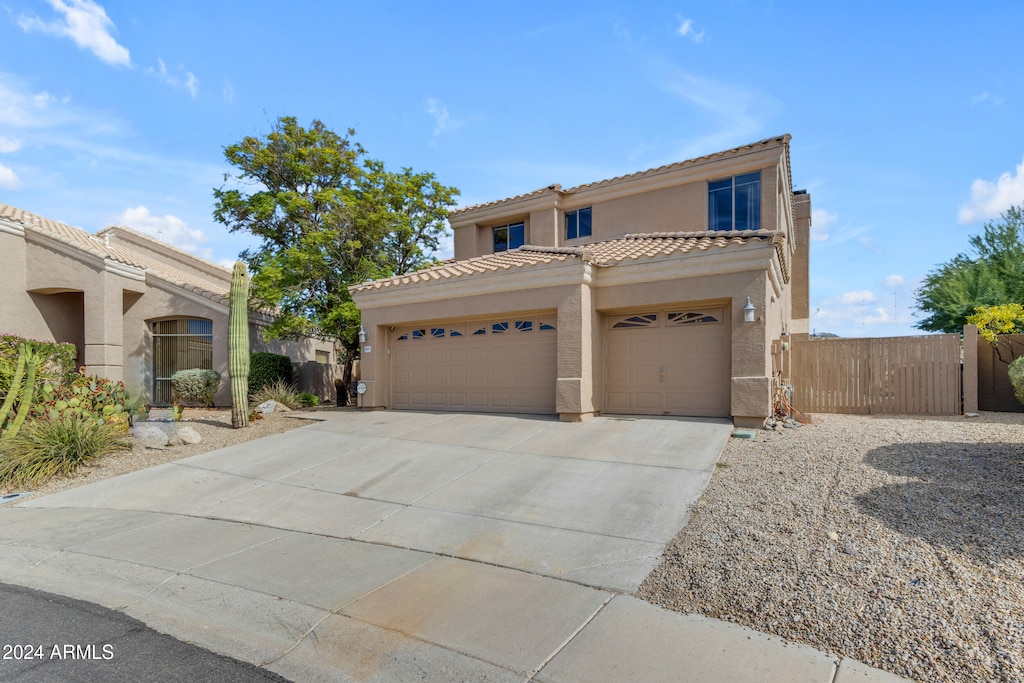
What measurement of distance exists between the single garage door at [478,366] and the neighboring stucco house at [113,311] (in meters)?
6.70

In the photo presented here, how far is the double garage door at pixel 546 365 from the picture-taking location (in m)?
11.1

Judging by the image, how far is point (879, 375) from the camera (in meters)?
13.0

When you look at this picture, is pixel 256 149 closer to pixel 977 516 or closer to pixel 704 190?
pixel 704 190

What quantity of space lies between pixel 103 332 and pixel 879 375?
19359mm

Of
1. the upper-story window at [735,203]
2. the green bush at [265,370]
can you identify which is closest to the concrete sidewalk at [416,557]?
the upper-story window at [735,203]

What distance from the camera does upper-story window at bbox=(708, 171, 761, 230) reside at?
45.8 ft

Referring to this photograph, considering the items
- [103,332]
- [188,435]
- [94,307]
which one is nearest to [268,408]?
[188,435]

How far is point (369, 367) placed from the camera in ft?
47.7

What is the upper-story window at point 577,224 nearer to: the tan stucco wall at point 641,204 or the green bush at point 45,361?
the tan stucco wall at point 641,204

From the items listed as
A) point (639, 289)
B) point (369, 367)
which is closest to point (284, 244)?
point (369, 367)

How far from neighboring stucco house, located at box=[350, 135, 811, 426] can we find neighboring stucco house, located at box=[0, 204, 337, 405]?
620 centimetres

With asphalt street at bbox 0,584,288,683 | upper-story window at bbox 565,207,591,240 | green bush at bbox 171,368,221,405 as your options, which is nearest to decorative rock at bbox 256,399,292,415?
green bush at bbox 171,368,221,405

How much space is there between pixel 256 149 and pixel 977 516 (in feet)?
62.1

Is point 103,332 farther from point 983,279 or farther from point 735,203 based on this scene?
point 983,279
